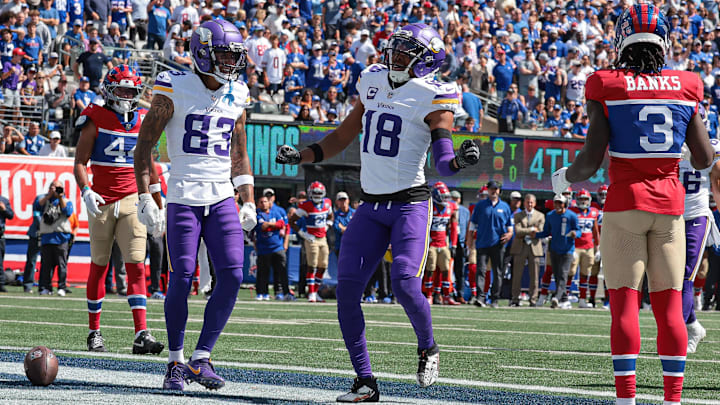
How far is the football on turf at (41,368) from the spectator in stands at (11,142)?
12.6 metres

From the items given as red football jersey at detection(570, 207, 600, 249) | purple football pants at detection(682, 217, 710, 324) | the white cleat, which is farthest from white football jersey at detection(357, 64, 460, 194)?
red football jersey at detection(570, 207, 600, 249)

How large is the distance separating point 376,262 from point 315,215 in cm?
1156

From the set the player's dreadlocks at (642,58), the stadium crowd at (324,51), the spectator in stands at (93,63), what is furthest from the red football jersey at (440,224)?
the player's dreadlocks at (642,58)

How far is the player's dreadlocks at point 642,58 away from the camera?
492 centimetres

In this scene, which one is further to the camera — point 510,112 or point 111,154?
point 510,112

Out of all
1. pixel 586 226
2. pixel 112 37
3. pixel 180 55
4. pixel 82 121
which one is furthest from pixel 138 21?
pixel 82 121

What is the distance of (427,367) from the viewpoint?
5.48m

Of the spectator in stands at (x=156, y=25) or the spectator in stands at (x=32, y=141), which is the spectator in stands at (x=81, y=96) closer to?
the spectator in stands at (x=32, y=141)

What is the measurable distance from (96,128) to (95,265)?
956 millimetres

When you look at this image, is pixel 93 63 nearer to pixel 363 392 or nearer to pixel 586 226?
pixel 586 226

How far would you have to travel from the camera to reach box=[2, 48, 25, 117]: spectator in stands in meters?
18.7

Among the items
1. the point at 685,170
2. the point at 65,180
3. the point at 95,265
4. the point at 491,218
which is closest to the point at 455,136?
the point at 491,218

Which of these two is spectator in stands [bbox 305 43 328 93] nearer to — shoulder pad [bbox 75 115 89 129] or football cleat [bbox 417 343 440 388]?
shoulder pad [bbox 75 115 89 129]

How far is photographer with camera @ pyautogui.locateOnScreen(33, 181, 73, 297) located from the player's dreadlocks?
12.0 metres
